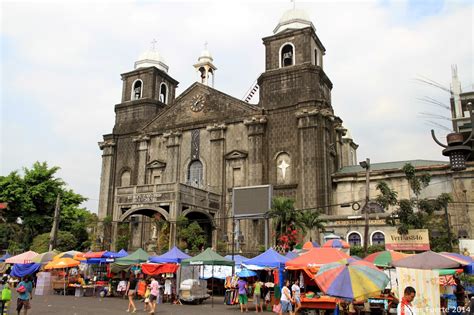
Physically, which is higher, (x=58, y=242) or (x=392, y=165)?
(x=392, y=165)

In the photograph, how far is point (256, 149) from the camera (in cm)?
3256

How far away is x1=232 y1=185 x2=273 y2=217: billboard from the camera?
29.2m

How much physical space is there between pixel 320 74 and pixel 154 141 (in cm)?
1539

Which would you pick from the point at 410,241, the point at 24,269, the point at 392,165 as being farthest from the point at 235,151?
the point at 24,269

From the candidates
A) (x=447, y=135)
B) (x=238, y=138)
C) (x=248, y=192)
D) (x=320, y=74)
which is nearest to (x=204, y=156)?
(x=238, y=138)

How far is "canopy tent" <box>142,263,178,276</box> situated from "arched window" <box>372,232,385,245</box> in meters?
13.1

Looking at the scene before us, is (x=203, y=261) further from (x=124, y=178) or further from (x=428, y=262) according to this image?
(x=124, y=178)

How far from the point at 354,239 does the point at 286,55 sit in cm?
1590

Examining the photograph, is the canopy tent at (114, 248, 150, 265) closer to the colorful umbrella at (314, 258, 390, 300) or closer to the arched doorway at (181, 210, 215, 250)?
the arched doorway at (181, 210, 215, 250)

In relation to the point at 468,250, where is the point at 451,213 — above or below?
above

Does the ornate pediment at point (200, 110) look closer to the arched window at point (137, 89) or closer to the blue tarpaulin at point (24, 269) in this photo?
the arched window at point (137, 89)

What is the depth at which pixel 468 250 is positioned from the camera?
79.3 ft

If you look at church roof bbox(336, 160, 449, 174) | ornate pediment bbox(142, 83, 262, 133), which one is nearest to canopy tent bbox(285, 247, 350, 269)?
church roof bbox(336, 160, 449, 174)

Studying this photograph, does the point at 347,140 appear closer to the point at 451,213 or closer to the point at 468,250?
the point at 451,213
